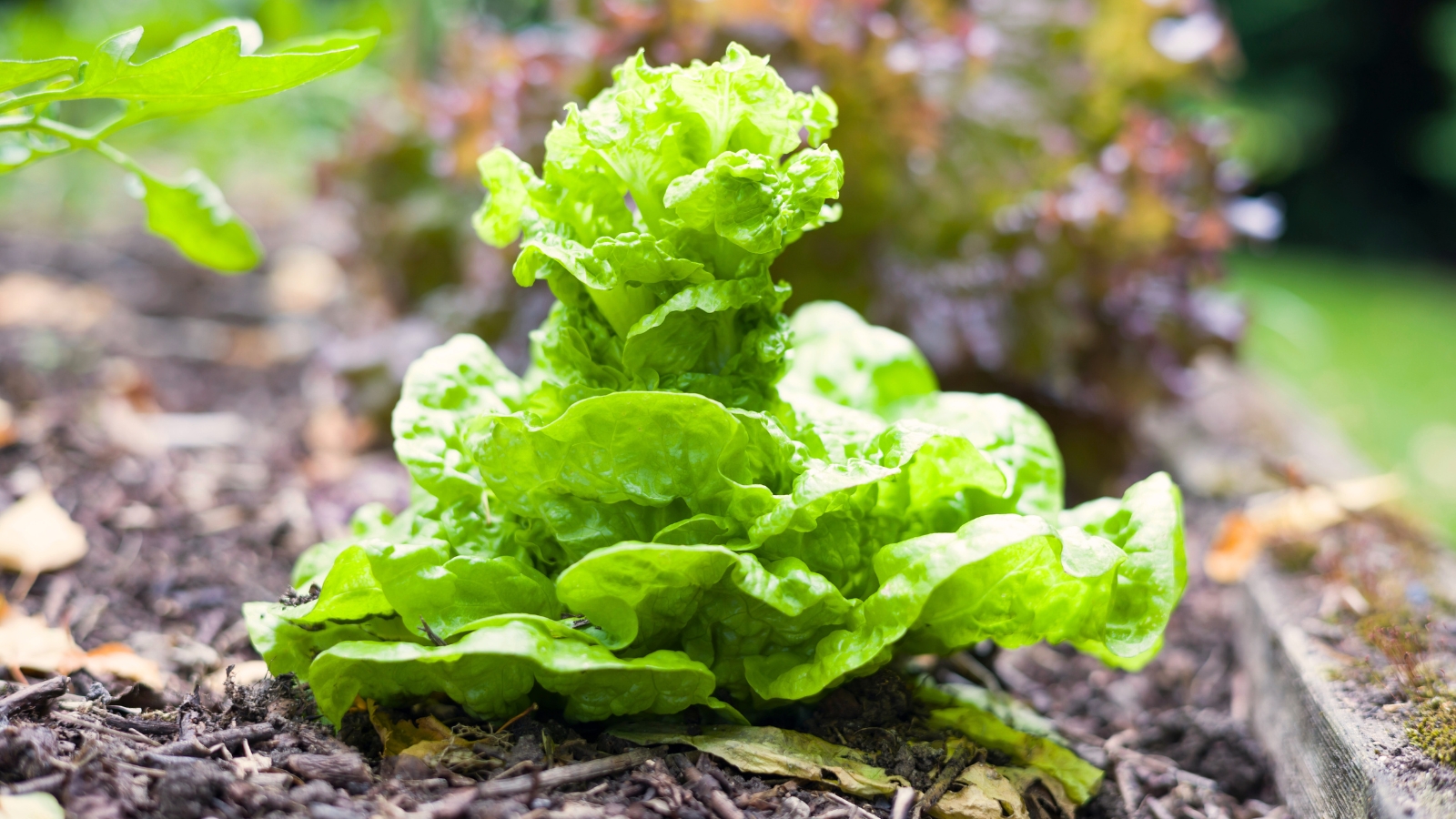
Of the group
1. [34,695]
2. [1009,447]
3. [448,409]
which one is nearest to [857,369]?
[1009,447]

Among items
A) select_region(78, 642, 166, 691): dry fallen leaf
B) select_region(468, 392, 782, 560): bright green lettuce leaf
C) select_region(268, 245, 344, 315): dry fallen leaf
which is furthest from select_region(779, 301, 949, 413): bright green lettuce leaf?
select_region(268, 245, 344, 315): dry fallen leaf

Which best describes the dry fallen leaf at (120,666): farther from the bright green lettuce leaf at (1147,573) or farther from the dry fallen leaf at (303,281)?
the dry fallen leaf at (303,281)

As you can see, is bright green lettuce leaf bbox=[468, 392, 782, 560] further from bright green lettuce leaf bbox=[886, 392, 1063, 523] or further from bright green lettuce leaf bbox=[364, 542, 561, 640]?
bright green lettuce leaf bbox=[886, 392, 1063, 523]

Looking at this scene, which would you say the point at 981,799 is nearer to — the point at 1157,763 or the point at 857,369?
the point at 1157,763

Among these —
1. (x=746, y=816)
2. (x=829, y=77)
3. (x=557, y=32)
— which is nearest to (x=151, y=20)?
(x=557, y=32)

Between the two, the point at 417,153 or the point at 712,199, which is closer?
the point at 712,199

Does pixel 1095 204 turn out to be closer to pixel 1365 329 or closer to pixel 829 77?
pixel 829 77
